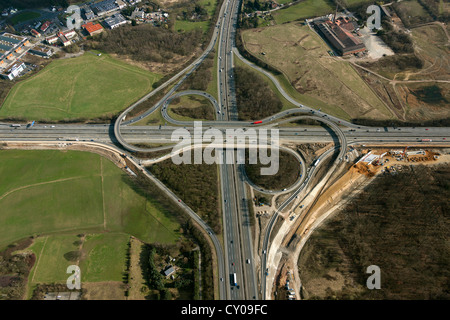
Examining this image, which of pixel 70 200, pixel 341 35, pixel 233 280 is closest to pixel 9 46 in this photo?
pixel 70 200

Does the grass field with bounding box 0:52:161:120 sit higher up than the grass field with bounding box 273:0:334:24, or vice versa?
the grass field with bounding box 273:0:334:24

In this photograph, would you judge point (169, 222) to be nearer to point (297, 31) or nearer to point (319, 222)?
point (319, 222)

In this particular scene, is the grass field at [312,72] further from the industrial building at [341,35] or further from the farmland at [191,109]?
the farmland at [191,109]

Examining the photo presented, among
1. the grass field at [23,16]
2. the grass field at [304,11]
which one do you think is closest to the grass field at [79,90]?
the grass field at [23,16]

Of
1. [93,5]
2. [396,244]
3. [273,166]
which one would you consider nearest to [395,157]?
[396,244]

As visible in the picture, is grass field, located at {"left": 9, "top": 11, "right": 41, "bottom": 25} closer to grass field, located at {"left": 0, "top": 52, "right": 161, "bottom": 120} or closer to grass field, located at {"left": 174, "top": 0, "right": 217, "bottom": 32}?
grass field, located at {"left": 0, "top": 52, "right": 161, "bottom": 120}

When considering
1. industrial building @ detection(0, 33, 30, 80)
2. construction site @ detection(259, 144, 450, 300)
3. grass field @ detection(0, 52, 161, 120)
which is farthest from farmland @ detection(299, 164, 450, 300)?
industrial building @ detection(0, 33, 30, 80)
